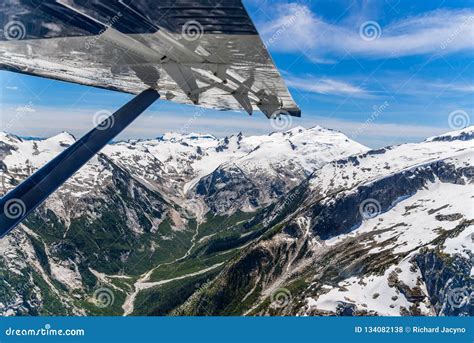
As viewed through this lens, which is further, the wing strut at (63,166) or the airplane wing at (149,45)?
the wing strut at (63,166)

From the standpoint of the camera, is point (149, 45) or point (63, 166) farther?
point (63, 166)

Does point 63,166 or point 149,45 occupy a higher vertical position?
point 149,45

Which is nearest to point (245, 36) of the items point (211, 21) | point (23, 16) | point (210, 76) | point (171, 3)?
point (211, 21)

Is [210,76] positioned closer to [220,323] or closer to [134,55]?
[134,55]

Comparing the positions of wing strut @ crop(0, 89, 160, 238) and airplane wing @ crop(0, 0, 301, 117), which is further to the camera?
wing strut @ crop(0, 89, 160, 238)
